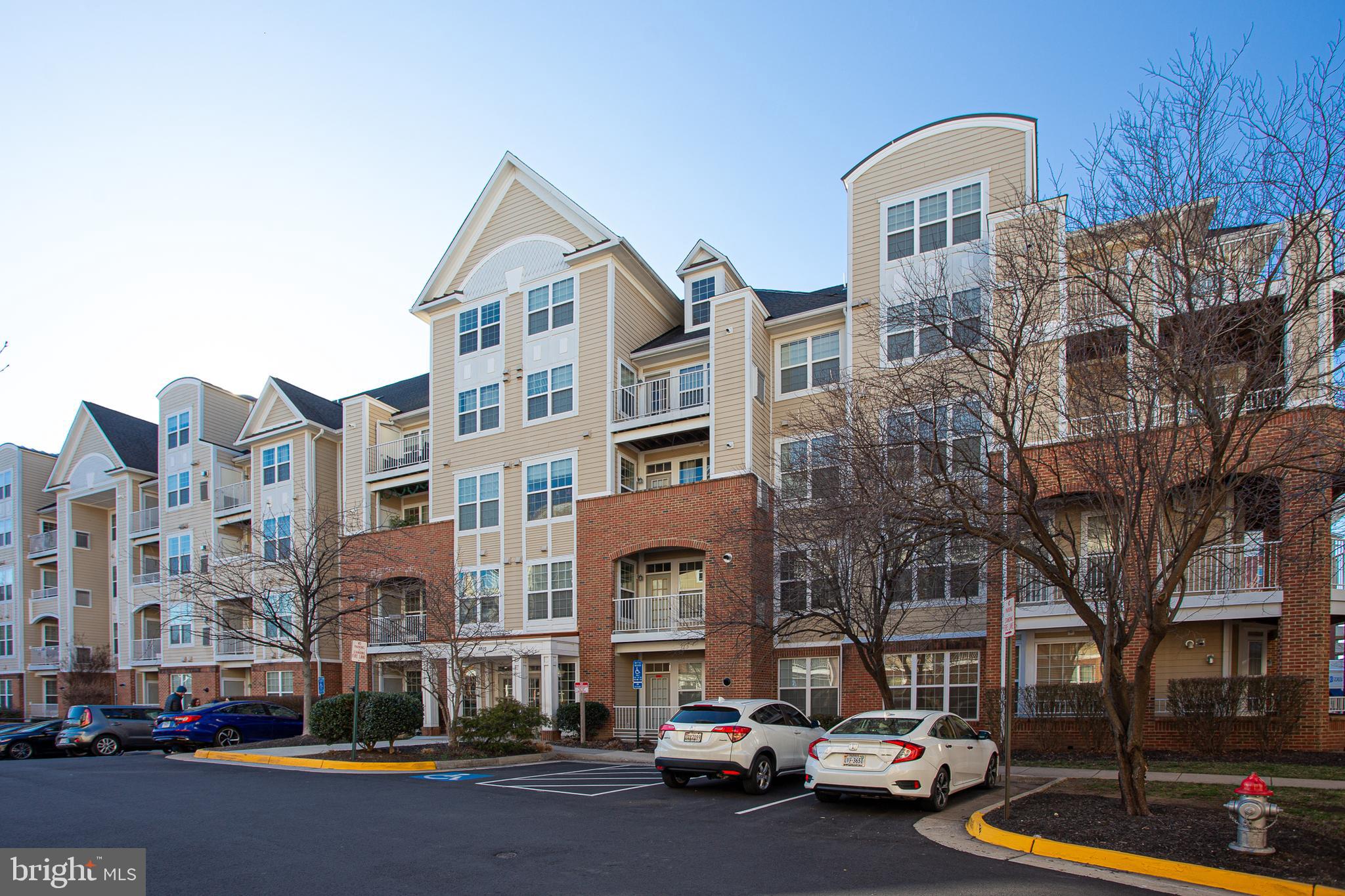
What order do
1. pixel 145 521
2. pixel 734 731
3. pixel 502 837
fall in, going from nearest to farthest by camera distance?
pixel 502 837 < pixel 734 731 < pixel 145 521

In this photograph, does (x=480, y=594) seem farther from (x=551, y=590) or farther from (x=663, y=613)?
(x=663, y=613)

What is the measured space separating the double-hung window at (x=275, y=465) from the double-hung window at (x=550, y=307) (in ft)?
44.2

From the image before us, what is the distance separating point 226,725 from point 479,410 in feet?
39.4

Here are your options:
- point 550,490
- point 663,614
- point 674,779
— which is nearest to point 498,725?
point 674,779

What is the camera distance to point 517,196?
30938 millimetres

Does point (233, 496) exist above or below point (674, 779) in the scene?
above

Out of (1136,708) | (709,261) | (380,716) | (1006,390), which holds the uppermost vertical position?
(709,261)

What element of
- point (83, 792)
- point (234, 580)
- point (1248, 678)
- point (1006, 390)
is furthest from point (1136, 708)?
point (234, 580)

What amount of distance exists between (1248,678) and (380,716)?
60.7ft

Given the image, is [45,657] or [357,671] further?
[45,657]

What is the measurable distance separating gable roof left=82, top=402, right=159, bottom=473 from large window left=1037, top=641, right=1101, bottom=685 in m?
39.5

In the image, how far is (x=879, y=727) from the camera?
1309cm

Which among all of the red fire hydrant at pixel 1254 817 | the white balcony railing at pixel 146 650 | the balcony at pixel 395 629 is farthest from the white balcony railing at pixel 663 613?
the white balcony railing at pixel 146 650

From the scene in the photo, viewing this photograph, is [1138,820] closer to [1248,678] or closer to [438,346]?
[1248,678]
